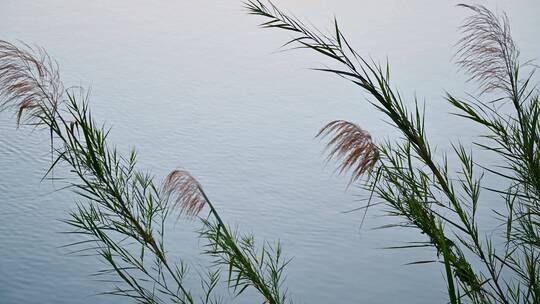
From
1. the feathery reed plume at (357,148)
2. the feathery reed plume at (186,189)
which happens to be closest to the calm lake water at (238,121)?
the feathery reed plume at (186,189)

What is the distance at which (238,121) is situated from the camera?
303 inches

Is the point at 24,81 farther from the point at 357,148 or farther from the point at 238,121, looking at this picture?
the point at 238,121

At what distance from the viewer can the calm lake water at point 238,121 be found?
5363 mm

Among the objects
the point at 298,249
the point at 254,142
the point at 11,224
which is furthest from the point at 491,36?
the point at 254,142

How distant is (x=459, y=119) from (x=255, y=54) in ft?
9.43

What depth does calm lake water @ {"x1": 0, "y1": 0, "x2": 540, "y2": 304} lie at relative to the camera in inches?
211

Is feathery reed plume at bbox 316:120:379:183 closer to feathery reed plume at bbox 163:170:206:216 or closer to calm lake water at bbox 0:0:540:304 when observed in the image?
feathery reed plume at bbox 163:170:206:216

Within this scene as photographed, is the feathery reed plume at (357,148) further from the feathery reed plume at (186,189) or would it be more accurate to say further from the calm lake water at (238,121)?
the calm lake water at (238,121)

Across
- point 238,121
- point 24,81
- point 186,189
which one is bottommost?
point 186,189

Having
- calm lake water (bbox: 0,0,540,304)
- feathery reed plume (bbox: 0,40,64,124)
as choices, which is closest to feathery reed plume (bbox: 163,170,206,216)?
feathery reed plume (bbox: 0,40,64,124)

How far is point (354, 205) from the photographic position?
246 inches

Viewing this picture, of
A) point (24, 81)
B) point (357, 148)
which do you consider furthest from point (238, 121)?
point (357, 148)

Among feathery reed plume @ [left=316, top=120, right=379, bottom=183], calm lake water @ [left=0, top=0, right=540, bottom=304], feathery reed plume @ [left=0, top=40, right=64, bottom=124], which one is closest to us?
feathery reed plume @ [left=316, top=120, right=379, bottom=183]

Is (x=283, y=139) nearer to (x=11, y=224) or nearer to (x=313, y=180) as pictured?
(x=313, y=180)
